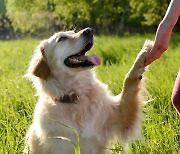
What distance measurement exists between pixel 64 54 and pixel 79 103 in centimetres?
54

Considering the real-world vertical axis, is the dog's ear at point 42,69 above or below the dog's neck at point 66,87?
above

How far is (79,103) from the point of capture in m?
3.61

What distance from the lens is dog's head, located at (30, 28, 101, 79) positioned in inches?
147

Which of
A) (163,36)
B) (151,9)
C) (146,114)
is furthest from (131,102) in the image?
(151,9)

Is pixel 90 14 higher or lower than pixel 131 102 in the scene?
lower

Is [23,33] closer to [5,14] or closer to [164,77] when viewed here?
[5,14]

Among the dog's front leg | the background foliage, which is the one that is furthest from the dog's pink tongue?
the background foliage

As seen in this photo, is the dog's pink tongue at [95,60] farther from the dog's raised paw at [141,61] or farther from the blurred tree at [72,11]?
the blurred tree at [72,11]

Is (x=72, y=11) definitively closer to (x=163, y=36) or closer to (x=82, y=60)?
(x=82, y=60)

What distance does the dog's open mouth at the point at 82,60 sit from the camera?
360 cm

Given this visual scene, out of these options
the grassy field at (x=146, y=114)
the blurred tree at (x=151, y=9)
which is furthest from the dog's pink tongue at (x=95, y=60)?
the blurred tree at (x=151, y=9)

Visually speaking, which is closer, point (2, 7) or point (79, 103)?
point (79, 103)

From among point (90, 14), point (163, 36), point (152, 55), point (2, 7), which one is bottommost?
point (2, 7)

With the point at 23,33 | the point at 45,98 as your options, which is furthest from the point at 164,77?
the point at 23,33
